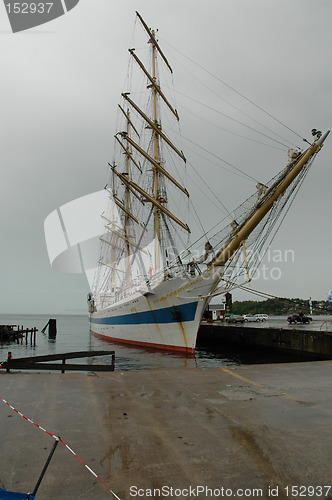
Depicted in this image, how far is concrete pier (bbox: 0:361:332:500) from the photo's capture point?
3.04 metres

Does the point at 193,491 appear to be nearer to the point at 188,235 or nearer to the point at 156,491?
the point at 156,491

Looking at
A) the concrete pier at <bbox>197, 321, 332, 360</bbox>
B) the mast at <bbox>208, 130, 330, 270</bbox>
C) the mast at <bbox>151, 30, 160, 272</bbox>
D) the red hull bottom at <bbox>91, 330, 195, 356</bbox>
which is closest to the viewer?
the mast at <bbox>208, 130, 330, 270</bbox>

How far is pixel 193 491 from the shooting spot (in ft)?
9.58

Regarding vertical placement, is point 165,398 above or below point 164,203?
below

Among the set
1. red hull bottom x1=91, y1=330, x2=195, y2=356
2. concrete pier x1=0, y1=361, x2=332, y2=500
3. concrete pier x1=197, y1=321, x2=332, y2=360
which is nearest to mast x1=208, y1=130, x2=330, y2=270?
red hull bottom x1=91, y1=330, x2=195, y2=356

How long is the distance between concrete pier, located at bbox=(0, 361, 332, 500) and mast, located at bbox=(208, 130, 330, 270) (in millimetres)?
14059

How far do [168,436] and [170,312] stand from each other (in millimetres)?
19600

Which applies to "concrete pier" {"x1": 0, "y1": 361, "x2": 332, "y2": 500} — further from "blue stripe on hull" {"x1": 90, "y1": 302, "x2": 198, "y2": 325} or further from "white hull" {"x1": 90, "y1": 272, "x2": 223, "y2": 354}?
"blue stripe on hull" {"x1": 90, "y1": 302, "x2": 198, "y2": 325}

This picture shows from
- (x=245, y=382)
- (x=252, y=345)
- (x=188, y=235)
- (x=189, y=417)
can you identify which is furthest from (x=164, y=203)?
(x=189, y=417)

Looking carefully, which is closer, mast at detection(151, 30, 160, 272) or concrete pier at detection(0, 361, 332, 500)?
concrete pier at detection(0, 361, 332, 500)

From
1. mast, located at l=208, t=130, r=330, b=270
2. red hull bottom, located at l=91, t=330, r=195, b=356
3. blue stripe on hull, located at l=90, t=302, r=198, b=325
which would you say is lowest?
red hull bottom, located at l=91, t=330, r=195, b=356

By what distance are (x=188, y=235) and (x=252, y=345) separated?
12244 mm

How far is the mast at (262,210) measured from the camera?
18.9 m

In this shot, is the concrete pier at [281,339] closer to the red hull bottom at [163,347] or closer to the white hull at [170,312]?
the white hull at [170,312]
